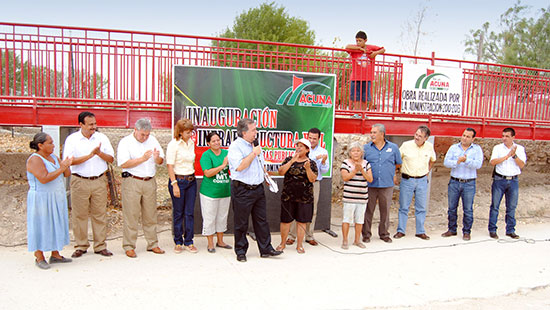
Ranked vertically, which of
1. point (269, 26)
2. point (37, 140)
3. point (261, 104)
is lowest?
point (37, 140)

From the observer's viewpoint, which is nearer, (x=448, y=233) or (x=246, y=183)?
(x=246, y=183)

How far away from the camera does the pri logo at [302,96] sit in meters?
6.82

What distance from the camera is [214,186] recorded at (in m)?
5.59

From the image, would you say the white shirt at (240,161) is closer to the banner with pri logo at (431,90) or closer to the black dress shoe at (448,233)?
the black dress shoe at (448,233)

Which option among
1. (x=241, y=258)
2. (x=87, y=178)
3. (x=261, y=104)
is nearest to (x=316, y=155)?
(x=261, y=104)

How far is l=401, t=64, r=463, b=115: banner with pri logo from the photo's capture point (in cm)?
793

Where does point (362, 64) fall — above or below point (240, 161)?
above

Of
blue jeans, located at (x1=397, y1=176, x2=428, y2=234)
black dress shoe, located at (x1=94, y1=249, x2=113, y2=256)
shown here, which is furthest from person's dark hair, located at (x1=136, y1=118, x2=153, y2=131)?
blue jeans, located at (x1=397, y1=176, x2=428, y2=234)

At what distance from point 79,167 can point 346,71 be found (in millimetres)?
5055

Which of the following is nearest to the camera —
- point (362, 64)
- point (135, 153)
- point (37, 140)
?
point (37, 140)

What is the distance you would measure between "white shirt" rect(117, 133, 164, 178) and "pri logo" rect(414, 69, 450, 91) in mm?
5095

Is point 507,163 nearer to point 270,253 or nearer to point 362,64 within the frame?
point 362,64

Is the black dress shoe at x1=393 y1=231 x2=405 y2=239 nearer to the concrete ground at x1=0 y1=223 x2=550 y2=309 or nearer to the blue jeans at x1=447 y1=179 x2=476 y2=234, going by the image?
the concrete ground at x1=0 y1=223 x2=550 y2=309

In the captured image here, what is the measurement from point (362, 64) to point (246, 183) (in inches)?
142
